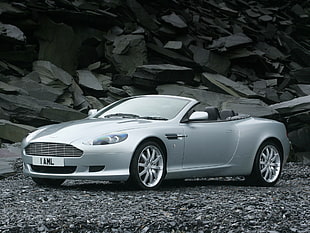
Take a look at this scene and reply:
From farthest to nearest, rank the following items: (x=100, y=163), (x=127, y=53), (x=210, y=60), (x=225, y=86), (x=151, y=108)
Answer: (x=210, y=60), (x=127, y=53), (x=225, y=86), (x=151, y=108), (x=100, y=163)

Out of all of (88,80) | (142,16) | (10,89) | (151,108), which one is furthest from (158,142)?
(142,16)

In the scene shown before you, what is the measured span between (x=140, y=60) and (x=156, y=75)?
2710 millimetres

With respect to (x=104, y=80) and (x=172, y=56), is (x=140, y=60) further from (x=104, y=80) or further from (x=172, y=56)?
(x=104, y=80)

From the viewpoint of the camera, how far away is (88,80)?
22906mm

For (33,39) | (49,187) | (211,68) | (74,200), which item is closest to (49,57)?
(33,39)

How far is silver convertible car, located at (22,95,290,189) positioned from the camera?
351 inches

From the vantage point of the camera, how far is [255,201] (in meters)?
8.00

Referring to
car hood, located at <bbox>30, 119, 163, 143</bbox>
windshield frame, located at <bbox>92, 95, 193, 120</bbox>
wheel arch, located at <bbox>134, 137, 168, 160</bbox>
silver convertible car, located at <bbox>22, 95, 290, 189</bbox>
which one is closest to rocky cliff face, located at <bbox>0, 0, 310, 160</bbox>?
windshield frame, located at <bbox>92, 95, 193, 120</bbox>

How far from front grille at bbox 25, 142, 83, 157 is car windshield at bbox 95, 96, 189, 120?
140 centimetres

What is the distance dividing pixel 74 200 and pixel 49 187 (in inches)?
65.7

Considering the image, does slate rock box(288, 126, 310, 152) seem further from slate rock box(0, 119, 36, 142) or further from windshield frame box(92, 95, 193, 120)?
windshield frame box(92, 95, 193, 120)

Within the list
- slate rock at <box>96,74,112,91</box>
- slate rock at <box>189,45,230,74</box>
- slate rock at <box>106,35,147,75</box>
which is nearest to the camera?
slate rock at <box>96,74,112,91</box>

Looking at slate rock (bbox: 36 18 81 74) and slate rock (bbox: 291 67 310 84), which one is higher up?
slate rock (bbox: 36 18 81 74)

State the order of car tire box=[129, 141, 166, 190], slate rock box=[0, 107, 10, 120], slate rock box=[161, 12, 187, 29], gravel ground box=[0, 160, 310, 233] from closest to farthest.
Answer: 1. gravel ground box=[0, 160, 310, 233]
2. car tire box=[129, 141, 166, 190]
3. slate rock box=[0, 107, 10, 120]
4. slate rock box=[161, 12, 187, 29]
